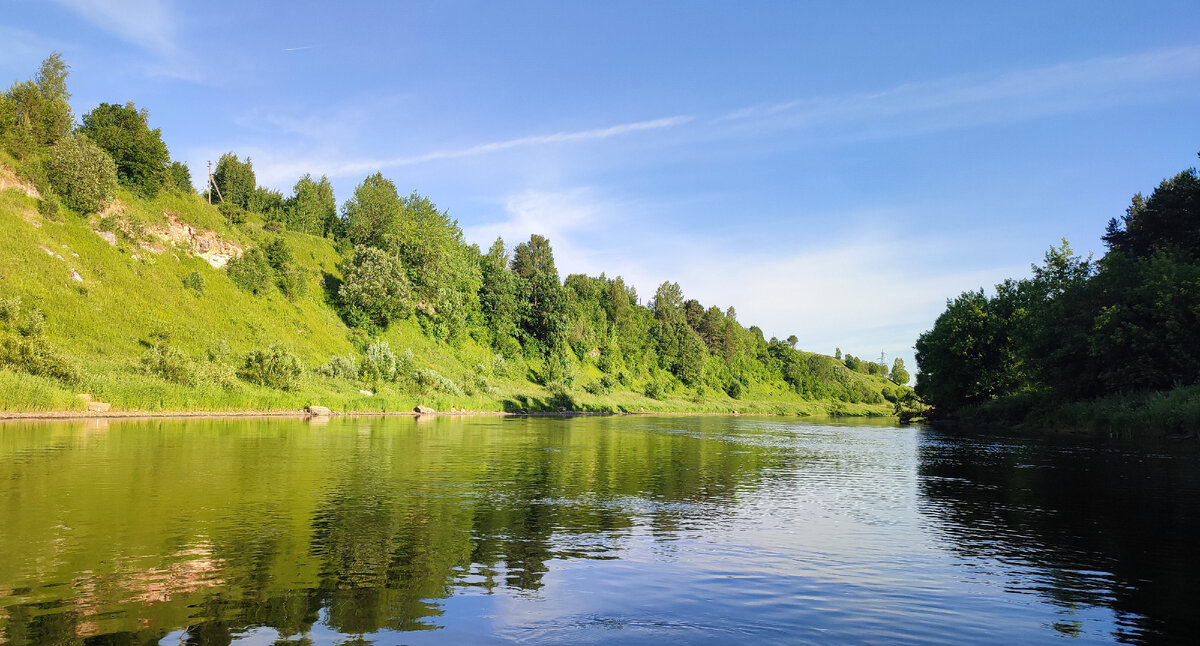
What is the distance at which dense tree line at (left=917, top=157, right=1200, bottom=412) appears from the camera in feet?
164

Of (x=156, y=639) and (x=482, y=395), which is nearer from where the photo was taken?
(x=156, y=639)

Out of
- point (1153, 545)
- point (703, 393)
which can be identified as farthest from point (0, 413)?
point (703, 393)

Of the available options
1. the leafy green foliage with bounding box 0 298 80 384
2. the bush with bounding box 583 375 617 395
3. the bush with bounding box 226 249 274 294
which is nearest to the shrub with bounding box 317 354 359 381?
the bush with bounding box 226 249 274 294

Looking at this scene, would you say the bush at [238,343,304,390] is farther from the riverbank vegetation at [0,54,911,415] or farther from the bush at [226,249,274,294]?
the bush at [226,249,274,294]

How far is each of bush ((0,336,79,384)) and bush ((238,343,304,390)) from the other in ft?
52.8

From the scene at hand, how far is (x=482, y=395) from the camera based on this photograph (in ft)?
303

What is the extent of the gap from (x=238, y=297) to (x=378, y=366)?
19.8 metres

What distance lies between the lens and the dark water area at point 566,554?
348 inches

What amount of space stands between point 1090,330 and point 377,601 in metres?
65.4

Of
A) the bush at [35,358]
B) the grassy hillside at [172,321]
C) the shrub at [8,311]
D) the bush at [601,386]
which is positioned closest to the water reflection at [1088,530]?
the grassy hillside at [172,321]

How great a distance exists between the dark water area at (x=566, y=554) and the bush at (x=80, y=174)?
2172 inches

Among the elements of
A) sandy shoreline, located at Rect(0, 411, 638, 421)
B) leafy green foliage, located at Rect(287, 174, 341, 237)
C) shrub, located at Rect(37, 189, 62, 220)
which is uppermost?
leafy green foliage, located at Rect(287, 174, 341, 237)

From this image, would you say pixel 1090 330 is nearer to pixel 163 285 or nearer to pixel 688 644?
pixel 688 644

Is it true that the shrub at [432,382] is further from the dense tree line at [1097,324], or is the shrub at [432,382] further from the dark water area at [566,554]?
the dense tree line at [1097,324]
